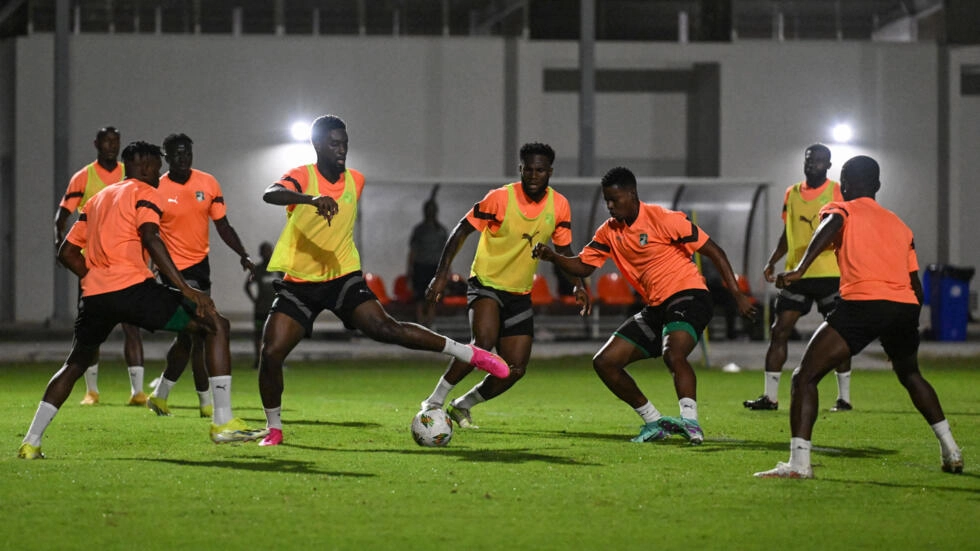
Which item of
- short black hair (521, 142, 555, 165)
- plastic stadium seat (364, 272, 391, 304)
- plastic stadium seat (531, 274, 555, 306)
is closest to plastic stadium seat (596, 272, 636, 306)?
plastic stadium seat (531, 274, 555, 306)

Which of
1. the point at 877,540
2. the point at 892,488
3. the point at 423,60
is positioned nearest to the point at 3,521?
the point at 877,540

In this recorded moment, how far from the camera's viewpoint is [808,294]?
13586mm

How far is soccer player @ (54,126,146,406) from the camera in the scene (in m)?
13.6

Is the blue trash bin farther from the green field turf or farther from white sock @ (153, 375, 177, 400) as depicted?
white sock @ (153, 375, 177, 400)

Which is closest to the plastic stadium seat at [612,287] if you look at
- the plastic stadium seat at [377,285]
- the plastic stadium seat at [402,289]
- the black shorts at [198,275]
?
the plastic stadium seat at [402,289]

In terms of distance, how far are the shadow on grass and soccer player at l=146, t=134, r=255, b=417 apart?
9.94ft

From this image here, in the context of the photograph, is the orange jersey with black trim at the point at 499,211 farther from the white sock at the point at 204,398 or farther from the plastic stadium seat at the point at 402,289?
the plastic stadium seat at the point at 402,289

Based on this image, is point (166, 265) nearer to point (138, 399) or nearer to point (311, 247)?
point (311, 247)

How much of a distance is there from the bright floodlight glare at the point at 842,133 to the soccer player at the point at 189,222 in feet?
66.0

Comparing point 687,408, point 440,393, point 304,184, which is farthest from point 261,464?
point 687,408

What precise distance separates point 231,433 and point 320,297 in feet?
3.74

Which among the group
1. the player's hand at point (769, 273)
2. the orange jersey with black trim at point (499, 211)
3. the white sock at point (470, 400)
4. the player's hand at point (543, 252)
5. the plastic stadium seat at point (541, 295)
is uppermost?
the orange jersey with black trim at point (499, 211)

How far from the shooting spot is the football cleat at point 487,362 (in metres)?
10.4

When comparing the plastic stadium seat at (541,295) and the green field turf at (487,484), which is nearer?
the green field turf at (487,484)
